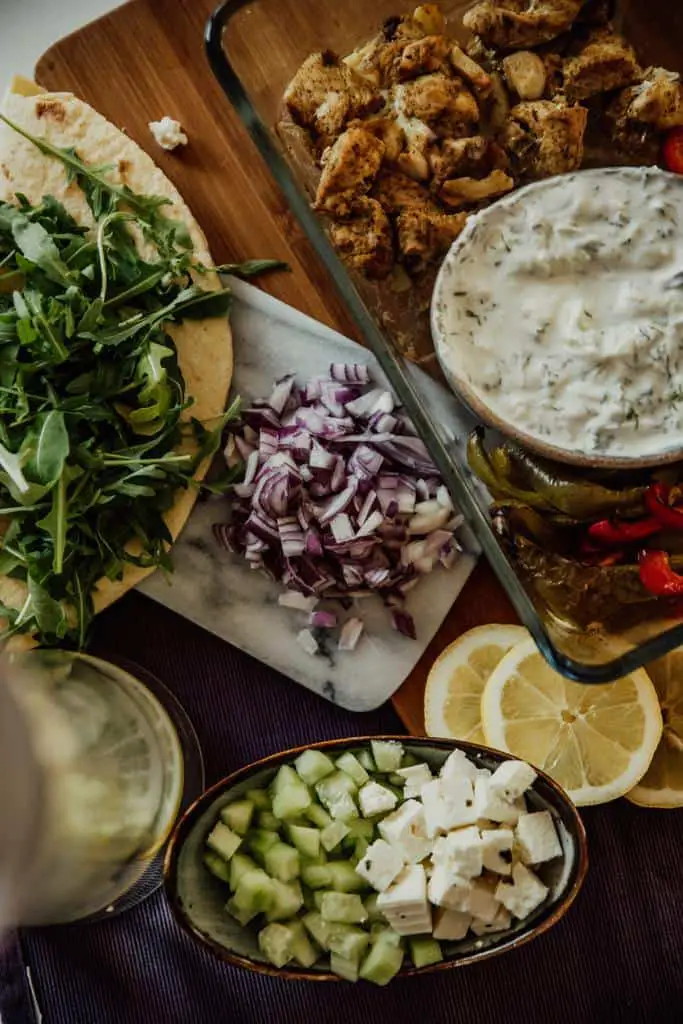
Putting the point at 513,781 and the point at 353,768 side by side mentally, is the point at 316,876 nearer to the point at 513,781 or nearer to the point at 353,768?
the point at 353,768

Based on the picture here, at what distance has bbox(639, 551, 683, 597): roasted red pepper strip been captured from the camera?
7.27ft

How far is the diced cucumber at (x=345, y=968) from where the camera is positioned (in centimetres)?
235

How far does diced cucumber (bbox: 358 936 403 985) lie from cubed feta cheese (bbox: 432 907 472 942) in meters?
0.09

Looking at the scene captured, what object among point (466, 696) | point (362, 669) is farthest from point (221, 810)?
point (466, 696)

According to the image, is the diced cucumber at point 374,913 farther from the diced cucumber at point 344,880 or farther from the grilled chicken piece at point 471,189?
the grilled chicken piece at point 471,189

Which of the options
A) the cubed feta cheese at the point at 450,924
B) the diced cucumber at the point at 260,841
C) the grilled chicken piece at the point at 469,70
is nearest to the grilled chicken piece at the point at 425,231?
the grilled chicken piece at the point at 469,70

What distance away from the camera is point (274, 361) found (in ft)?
8.65

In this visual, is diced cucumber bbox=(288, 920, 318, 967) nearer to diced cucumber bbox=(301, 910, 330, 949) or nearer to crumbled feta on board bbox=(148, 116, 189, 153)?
diced cucumber bbox=(301, 910, 330, 949)

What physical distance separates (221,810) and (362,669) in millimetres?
442

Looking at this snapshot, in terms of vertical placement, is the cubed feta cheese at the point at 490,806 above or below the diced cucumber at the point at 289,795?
below

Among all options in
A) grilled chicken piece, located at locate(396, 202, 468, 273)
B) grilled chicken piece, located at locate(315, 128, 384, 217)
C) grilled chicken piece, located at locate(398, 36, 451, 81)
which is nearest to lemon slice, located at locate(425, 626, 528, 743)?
grilled chicken piece, located at locate(396, 202, 468, 273)

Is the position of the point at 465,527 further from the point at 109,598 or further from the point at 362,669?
the point at 109,598

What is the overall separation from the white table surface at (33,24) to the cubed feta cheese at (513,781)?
205 centimetres

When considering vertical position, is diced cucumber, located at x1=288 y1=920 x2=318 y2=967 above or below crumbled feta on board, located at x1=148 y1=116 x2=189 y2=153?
below
